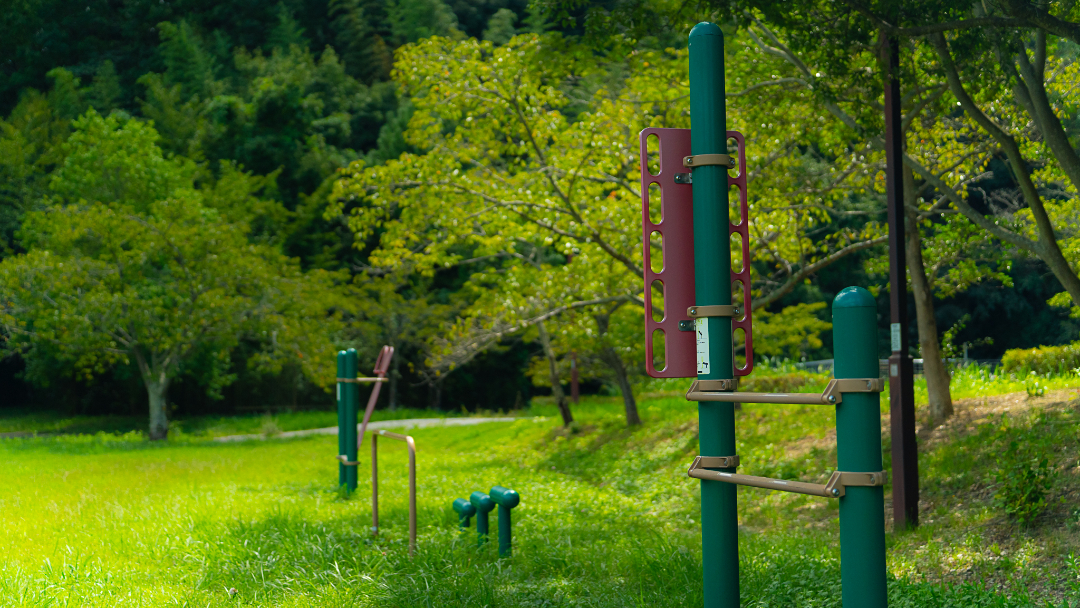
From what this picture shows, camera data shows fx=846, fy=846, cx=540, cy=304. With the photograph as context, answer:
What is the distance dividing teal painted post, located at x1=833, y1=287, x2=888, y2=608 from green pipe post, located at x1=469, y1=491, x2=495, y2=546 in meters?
3.71

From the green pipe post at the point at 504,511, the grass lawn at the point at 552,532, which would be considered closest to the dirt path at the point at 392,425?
the grass lawn at the point at 552,532

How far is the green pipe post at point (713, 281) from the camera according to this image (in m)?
2.75

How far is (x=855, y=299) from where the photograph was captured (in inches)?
90.1

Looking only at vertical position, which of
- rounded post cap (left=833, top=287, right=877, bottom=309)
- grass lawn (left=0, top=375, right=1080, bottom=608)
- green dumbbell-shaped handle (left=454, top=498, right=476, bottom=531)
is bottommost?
grass lawn (left=0, top=375, right=1080, bottom=608)

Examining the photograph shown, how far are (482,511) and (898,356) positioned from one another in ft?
11.3

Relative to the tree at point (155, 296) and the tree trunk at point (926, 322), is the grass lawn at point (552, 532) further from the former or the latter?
the tree at point (155, 296)

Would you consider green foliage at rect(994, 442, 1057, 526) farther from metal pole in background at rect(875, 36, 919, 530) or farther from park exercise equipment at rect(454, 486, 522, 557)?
park exercise equipment at rect(454, 486, 522, 557)

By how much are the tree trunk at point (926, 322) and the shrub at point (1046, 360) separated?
12.2 feet

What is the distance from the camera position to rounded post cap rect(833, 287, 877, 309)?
2273mm

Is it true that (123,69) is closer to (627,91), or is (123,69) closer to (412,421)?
(412,421)

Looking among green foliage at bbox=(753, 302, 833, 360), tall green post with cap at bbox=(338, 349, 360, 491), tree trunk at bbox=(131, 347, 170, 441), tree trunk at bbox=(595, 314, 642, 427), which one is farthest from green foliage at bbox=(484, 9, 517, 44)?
tall green post with cap at bbox=(338, 349, 360, 491)

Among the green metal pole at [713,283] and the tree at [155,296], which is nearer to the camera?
the green metal pole at [713,283]

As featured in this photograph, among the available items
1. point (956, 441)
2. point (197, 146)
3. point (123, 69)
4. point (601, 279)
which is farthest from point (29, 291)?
point (123, 69)

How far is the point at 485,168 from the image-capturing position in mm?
11297
